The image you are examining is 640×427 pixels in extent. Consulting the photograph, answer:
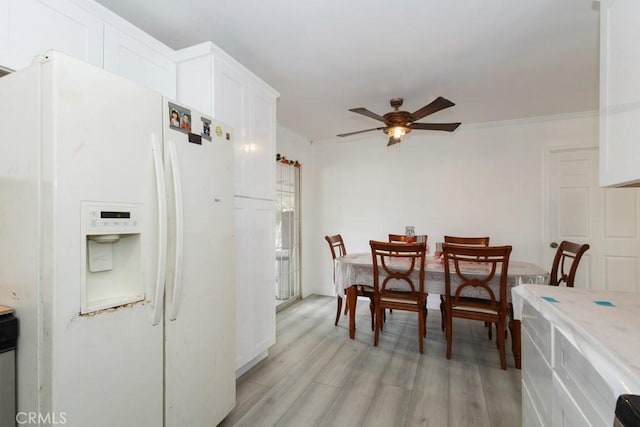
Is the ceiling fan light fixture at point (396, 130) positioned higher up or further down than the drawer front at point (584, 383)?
higher up

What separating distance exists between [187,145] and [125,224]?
18.9 inches

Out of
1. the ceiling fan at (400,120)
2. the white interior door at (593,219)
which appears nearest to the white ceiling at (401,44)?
the ceiling fan at (400,120)

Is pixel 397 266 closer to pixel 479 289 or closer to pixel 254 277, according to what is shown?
pixel 479 289

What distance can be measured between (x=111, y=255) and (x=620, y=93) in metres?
2.01

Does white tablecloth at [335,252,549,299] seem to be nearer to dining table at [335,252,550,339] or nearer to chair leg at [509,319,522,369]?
dining table at [335,252,550,339]

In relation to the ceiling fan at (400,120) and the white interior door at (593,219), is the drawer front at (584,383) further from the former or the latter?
the white interior door at (593,219)

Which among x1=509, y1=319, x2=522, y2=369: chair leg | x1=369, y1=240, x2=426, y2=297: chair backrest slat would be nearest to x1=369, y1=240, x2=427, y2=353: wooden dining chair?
x1=369, y1=240, x2=426, y2=297: chair backrest slat

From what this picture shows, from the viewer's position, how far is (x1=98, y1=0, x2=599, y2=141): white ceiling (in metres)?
1.70

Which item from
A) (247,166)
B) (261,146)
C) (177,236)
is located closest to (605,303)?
(177,236)

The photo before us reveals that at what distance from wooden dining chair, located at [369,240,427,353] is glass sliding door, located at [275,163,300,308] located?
1633 mm

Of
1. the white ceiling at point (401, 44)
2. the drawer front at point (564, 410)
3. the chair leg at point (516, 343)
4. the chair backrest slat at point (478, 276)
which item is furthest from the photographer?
the chair leg at point (516, 343)

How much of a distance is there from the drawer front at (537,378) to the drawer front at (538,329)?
25 mm

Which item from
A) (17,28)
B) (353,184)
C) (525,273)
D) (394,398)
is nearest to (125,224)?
(17,28)

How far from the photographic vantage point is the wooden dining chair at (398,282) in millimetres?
2488
